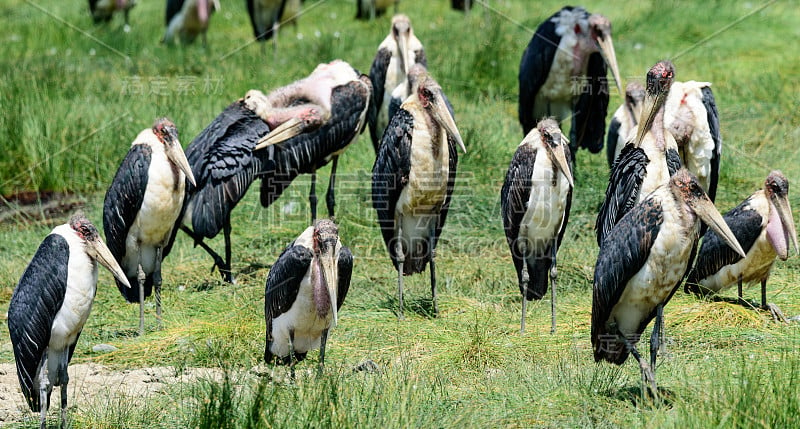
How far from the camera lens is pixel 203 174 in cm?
660

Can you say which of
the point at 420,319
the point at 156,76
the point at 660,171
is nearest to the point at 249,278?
the point at 420,319

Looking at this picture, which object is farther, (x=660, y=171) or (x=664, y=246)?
(x=660, y=171)

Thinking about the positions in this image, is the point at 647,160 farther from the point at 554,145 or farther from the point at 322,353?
the point at 322,353

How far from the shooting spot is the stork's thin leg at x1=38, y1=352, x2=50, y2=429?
14.1ft

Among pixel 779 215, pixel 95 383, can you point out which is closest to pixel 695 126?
pixel 779 215

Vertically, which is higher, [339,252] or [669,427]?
[339,252]

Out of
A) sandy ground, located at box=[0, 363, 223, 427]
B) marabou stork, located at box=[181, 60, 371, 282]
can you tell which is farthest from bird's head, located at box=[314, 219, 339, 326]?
marabou stork, located at box=[181, 60, 371, 282]

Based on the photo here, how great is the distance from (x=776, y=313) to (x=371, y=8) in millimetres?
7997

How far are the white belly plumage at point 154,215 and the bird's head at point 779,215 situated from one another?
3.08 m

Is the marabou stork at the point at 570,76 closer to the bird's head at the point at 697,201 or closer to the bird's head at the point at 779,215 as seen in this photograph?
the bird's head at the point at 779,215

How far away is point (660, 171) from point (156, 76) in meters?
6.27

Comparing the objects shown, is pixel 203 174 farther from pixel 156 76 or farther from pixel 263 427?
pixel 156 76

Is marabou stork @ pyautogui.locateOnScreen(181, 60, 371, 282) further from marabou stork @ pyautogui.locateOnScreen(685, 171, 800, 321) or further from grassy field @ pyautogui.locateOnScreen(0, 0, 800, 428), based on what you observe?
marabou stork @ pyautogui.locateOnScreen(685, 171, 800, 321)

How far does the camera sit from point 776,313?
5402mm
